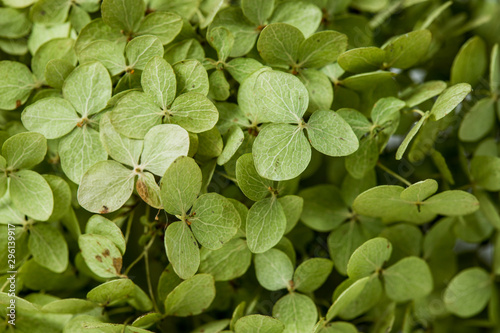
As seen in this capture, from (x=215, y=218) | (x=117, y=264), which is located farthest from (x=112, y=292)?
(x=215, y=218)

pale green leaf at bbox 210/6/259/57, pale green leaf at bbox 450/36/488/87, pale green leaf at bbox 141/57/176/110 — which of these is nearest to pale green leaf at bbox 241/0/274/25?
pale green leaf at bbox 210/6/259/57

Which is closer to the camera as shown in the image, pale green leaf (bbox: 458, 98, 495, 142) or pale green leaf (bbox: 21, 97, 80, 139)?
pale green leaf (bbox: 21, 97, 80, 139)

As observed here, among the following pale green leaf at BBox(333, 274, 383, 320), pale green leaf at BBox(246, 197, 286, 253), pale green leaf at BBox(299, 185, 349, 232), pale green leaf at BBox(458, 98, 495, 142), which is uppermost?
pale green leaf at BBox(458, 98, 495, 142)

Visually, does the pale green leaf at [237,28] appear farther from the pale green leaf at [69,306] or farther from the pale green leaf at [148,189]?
the pale green leaf at [69,306]

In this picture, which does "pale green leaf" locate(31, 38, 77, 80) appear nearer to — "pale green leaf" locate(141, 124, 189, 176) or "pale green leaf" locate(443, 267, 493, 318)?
"pale green leaf" locate(141, 124, 189, 176)

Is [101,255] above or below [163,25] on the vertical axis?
below

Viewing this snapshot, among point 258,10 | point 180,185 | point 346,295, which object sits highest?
point 258,10

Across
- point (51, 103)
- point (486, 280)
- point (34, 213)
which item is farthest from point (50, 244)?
point (486, 280)

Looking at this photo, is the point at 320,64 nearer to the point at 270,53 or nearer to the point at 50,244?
the point at 270,53

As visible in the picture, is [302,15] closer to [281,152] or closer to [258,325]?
[281,152]
